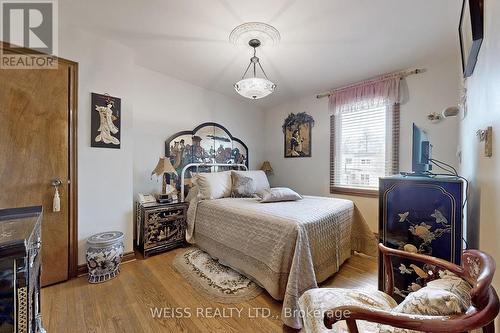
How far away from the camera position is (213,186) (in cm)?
290

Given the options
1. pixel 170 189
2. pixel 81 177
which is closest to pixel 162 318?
pixel 81 177

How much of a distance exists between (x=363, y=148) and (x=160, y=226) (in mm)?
3097

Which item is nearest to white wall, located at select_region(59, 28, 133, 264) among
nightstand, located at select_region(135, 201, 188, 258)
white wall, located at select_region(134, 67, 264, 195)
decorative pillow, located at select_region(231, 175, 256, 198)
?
nightstand, located at select_region(135, 201, 188, 258)

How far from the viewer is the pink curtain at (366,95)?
2883mm

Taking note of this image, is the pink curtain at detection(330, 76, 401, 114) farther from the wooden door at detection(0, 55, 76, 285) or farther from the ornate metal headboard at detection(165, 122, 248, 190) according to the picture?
the wooden door at detection(0, 55, 76, 285)

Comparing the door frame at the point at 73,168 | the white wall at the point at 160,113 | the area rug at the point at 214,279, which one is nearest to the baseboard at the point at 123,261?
the door frame at the point at 73,168

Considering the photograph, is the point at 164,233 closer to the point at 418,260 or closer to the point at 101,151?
the point at 101,151

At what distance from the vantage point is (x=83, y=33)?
2.14 meters

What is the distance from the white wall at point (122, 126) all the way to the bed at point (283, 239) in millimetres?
863

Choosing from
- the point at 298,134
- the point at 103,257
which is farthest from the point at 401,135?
the point at 103,257

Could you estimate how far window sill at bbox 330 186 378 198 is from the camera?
10.2ft

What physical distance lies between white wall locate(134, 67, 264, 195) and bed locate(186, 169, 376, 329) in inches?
34.9

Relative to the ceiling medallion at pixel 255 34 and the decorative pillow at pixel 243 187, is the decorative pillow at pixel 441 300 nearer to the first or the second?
the ceiling medallion at pixel 255 34

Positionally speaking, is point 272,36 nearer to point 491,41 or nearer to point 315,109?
point 491,41
